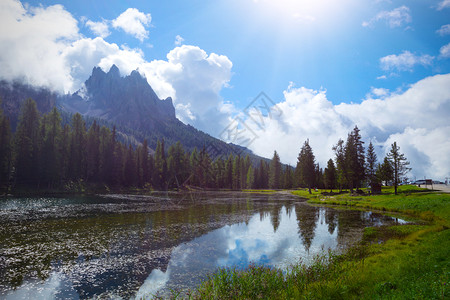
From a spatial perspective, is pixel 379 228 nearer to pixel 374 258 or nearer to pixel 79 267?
pixel 374 258

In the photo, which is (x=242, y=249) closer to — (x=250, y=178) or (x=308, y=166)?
(x=308, y=166)

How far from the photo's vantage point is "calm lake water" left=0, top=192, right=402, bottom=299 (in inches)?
491

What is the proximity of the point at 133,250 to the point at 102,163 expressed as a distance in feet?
295

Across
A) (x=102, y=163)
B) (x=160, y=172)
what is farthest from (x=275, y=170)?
(x=102, y=163)

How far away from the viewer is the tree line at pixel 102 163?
232 ft

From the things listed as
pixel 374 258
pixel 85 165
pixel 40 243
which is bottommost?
pixel 40 243

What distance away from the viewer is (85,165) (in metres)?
90.4

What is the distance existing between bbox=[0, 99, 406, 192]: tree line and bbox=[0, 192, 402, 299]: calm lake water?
165 feet

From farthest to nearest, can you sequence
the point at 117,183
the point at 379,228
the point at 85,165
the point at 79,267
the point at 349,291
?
1. the point at 117,183
2. the point at 85,165
3. the point at 379,228
4. the point at 79,267
5. the point at 349,291

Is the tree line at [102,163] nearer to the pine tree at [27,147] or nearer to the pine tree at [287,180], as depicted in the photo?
the pine tree at [27,147]

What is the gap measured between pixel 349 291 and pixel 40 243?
73.8 feet

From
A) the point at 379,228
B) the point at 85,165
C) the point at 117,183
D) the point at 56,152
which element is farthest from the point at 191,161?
the point at 379,228

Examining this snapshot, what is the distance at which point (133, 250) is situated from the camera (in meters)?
18.5

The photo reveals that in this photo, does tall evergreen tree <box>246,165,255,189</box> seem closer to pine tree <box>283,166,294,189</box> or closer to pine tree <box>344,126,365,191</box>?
pine tree <box>283,166,294,189</box>
